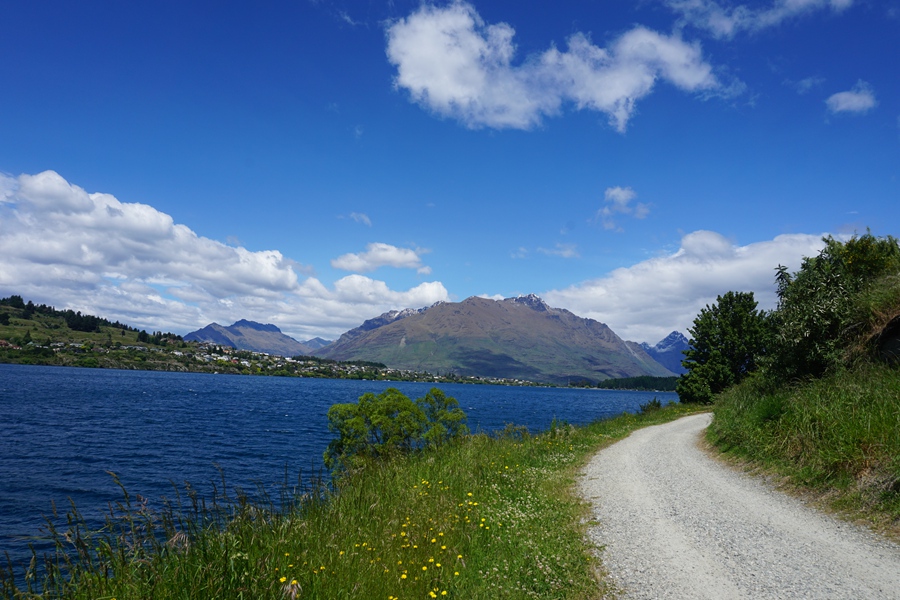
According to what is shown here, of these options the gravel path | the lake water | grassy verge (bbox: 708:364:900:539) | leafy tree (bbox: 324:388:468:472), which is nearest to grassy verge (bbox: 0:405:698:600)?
the gravel path

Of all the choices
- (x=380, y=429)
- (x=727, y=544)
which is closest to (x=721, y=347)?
(x=380, y=429)

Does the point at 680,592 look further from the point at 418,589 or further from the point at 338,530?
the point at 338,530

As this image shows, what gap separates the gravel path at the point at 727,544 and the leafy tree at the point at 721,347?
1684 inches

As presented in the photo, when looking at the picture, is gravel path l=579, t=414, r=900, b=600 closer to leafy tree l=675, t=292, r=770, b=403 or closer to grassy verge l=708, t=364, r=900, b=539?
grassy verge l=708, t=364, r=900, b=539

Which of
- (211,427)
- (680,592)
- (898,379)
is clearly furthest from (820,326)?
Answer: (211,427)

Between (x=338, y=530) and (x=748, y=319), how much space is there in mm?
56295

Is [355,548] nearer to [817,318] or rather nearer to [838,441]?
[838,441]

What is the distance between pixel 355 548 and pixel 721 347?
56.0 meters

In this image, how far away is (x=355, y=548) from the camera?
7836mm

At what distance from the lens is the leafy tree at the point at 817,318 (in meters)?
18.0

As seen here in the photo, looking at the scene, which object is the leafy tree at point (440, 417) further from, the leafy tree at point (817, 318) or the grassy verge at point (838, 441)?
A: the leafy tree at point (817, 318)

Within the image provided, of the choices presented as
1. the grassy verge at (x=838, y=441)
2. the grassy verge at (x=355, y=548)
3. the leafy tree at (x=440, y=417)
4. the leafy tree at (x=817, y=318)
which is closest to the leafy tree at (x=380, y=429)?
the leafy tree at (x=440, y=417)

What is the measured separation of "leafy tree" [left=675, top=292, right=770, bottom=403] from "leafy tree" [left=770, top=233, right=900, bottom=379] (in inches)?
1261

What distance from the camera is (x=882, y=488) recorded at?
10703 mm
